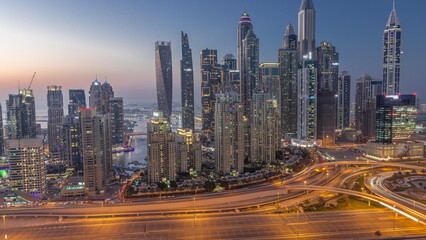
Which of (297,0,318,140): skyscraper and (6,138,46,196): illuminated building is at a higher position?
(297,0,318,140): skyscraper

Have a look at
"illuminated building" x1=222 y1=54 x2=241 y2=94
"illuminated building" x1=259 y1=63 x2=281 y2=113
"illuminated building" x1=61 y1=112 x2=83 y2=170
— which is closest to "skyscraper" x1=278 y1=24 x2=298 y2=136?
"illuminated building" x1=259 y1=63 x2=281 y2=113

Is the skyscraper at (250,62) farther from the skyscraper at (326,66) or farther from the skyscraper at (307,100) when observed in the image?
the skyscraper at (307,100)

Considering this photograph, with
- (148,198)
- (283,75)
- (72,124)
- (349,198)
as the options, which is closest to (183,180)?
(148,198)

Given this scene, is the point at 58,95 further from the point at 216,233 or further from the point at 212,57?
the point at 216,233

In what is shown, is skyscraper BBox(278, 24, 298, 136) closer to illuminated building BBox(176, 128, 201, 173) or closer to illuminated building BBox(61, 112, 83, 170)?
illuminated building BBox(176, 128, 201, 173)

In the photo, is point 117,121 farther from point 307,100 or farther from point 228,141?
point 307,100

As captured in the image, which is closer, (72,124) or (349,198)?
(349,198)

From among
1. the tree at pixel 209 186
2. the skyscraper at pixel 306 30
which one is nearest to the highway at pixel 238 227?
the tree at pixel 209 186
